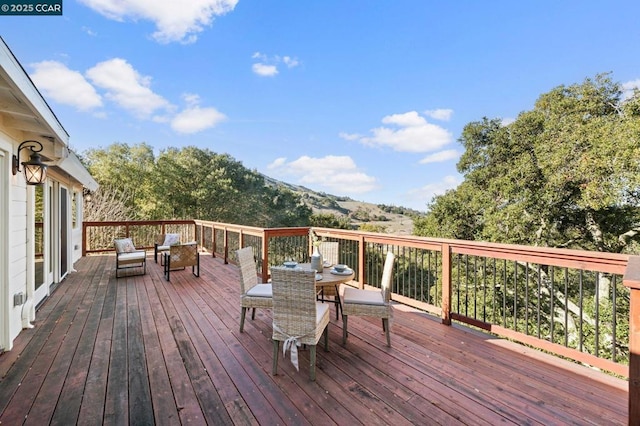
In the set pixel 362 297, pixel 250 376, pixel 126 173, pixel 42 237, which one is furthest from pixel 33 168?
pixel 126 173

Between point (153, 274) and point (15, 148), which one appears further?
point (153, 274)

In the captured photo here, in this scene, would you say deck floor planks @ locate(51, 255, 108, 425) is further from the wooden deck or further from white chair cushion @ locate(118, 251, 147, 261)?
white chair cushion @ locate(118, 251, 147, 261)

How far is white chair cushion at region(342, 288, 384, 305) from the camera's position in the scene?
277 centimetres

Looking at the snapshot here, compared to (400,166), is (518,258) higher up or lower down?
lower down

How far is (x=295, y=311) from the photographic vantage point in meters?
2.26

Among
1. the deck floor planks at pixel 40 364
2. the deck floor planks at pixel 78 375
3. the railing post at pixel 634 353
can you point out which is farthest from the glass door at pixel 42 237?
the railing post at pixel 634 353

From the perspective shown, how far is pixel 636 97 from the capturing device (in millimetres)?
7941

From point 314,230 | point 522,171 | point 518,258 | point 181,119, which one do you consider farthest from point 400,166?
point 518,258

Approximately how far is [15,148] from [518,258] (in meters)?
5.19

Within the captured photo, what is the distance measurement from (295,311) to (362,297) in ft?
2.92

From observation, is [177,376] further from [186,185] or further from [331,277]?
[186,185]

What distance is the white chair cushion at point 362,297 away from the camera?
277cm

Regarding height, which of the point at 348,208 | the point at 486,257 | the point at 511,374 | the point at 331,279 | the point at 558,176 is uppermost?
the point at 558,176

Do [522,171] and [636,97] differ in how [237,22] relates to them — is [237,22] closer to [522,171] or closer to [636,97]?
[522,171]
